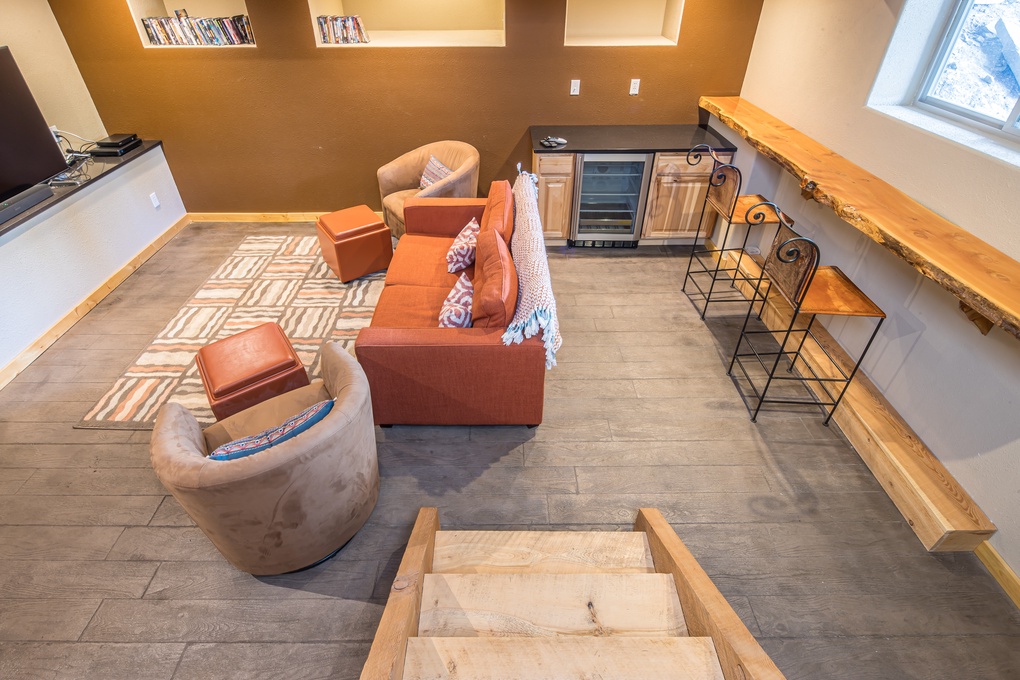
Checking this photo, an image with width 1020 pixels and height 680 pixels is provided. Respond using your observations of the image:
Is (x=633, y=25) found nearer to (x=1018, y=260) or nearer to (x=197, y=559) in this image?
(x=1018, y=260)

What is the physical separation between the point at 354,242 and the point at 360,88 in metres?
1.44

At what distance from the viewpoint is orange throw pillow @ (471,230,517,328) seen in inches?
92.5

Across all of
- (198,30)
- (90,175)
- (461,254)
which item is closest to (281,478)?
(461,254)

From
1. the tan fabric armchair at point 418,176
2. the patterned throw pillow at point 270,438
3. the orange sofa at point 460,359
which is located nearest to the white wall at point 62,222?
the tan fabric armchair at point 418,176

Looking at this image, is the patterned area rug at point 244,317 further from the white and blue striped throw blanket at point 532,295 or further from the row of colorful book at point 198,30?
the row of colorful book at point 198,30

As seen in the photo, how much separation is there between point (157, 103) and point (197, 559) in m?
3.91

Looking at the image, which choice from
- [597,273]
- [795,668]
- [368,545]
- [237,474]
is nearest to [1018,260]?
[795,668]

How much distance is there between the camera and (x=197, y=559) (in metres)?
2.16

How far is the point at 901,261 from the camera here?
2.60 metres

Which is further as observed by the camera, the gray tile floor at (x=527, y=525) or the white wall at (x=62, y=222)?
the white wall at (x=62, y=222)

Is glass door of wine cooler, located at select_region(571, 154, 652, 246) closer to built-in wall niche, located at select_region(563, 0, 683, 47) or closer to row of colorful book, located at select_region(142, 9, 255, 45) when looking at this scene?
built-in wall niche, located at select_region(563, 0, 683, 47)

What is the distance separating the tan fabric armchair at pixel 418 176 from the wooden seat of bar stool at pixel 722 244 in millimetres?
1714

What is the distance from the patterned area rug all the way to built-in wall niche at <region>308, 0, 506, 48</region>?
187cm

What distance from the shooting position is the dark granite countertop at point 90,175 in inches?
122
